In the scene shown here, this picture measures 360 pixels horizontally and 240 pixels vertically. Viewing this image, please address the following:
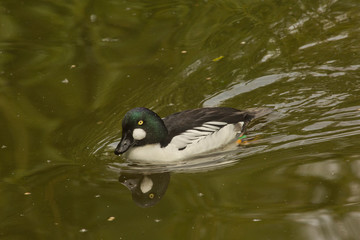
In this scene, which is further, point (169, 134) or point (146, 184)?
point (169, 134)

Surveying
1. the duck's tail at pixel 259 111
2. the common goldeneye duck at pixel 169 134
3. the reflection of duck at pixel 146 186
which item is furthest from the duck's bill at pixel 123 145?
the duck's tail at pixel 259 111

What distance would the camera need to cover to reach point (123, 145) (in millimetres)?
8250

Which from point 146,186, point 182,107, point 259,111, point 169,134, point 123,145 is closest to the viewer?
point 146,186

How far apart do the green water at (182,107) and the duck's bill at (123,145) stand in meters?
0.25

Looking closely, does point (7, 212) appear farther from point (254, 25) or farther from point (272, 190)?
point (254, 25)

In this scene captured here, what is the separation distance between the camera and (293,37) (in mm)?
11375

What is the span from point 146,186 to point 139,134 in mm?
872

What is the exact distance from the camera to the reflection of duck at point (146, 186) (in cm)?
729

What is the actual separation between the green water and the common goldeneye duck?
0.34 meters

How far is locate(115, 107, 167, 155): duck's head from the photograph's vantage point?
8.19m

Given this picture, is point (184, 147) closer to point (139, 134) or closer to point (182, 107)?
point (139, 134)

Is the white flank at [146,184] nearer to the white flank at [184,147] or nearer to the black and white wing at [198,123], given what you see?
the white flank at [184,147]

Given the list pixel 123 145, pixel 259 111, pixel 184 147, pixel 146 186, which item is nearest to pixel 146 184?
pixel 146 186

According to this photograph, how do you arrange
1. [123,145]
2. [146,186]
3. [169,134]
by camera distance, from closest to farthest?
[146,186] < [123,145] < [169,134]
